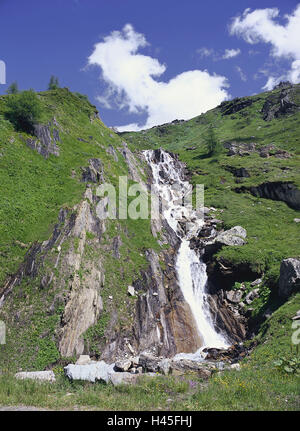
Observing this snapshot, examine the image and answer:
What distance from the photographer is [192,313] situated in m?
29.5

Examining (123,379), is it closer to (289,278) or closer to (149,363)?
(149,363)

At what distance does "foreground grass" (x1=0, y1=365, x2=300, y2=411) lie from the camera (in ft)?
29.3

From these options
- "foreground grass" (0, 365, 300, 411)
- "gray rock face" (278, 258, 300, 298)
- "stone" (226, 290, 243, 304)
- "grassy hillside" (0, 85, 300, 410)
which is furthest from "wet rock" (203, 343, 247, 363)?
"foreground grass" (0, 365, 300, 411)

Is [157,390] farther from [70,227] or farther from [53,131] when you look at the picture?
[53,131]

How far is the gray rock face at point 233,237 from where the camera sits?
36.2 metres

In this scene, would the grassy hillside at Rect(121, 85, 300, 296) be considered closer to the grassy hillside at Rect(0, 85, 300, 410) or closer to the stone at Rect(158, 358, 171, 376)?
the grassy hillside at Rect(0, 85, 300, 410)

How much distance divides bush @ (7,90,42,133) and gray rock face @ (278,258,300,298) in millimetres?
42881

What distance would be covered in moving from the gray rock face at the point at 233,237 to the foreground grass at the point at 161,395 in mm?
24814

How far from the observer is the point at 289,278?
2386cm

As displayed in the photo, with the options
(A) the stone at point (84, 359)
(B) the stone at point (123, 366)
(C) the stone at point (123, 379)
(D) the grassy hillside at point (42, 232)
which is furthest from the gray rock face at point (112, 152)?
(C) the stone at point (123, 379)

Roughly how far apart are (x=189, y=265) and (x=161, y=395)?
26.5m

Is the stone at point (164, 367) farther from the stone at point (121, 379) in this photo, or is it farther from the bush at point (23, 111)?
the bush at point (23, 111)

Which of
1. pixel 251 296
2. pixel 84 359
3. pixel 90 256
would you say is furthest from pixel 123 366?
pixel 251 296
